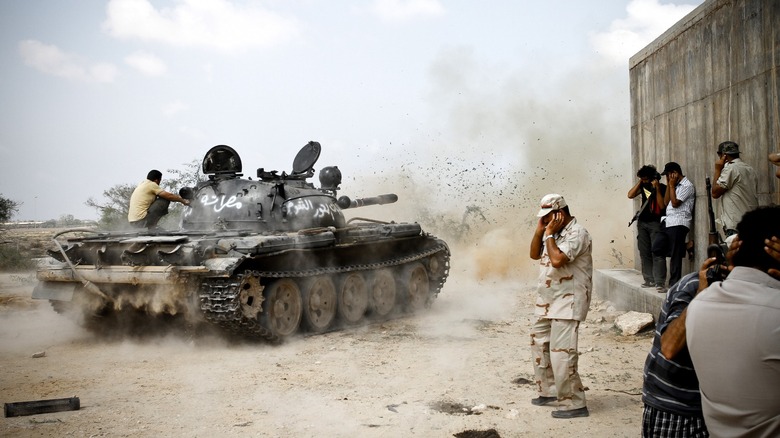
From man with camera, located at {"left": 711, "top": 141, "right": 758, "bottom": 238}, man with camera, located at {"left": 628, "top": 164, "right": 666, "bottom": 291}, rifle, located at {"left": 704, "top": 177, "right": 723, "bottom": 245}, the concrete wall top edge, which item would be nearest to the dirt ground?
man with camera, located at {"left": 628, "top": 164, "right": 666, "bottom": 291}

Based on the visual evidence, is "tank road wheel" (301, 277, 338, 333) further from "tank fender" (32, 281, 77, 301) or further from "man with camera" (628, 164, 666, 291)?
"man with camera" (628, 164, 666, 291)

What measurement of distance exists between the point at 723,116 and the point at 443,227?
14964mm

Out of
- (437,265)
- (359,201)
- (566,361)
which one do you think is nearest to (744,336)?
(566,361)

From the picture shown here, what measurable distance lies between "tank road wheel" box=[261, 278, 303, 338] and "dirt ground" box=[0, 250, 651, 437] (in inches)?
9.6

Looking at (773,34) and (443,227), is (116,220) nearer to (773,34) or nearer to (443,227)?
(443,227)

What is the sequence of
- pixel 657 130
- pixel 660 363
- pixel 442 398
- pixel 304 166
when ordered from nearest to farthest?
pixel 660 363, pixel 442 398, pixel 657 130, pixel 304 166

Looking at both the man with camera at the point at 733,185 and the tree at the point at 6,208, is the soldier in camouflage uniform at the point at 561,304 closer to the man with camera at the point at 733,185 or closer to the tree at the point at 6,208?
the man with camera at the point at 733,185

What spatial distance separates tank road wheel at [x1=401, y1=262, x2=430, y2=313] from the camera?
512 inches

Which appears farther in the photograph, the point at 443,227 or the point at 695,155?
the point at 443,227

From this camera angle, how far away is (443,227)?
23672 mm

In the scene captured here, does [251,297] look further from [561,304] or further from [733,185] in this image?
[733,185]

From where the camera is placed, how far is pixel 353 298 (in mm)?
11883

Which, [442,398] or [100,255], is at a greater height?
[100,255]

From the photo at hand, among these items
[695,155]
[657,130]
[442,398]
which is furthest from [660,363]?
[657,130]
